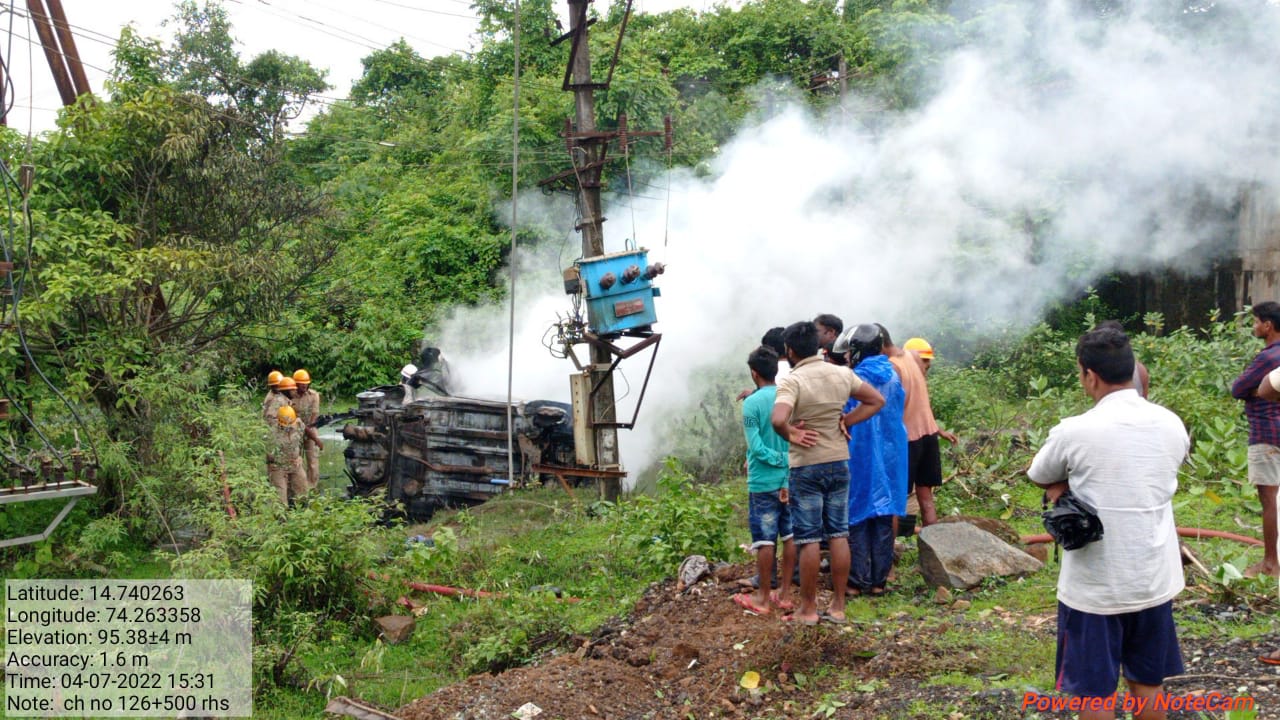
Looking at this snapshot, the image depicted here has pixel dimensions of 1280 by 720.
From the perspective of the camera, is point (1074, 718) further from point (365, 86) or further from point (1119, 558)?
point (365, 86)

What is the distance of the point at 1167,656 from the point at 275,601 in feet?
17.2

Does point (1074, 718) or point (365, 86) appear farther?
point (365, 86)

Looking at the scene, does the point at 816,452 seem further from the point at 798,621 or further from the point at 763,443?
the point at 798,621

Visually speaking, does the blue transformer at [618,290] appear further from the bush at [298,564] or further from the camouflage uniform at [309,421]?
the bush at [298,564]

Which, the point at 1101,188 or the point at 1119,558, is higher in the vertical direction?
the point at 1101,188

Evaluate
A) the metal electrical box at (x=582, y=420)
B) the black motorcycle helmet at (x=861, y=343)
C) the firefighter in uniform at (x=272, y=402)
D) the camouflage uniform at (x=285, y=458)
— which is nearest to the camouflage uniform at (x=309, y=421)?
the firefighter in uniform at (x=272, y=402)

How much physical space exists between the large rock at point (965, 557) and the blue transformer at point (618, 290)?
5947 mm

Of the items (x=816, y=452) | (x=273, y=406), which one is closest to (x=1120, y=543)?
(x=816, y=452)

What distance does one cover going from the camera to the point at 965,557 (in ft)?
20.2

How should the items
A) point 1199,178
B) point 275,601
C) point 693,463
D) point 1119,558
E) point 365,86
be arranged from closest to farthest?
1. point 1119,558
2. point 275,601
3. point 693,463
4. point 1199,178
5. point 365,86

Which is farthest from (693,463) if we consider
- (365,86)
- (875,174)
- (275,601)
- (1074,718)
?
(365,86)

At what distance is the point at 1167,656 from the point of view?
337 centimetres

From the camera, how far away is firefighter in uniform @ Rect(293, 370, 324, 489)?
38.3ft

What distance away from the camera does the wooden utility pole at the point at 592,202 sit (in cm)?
1236
